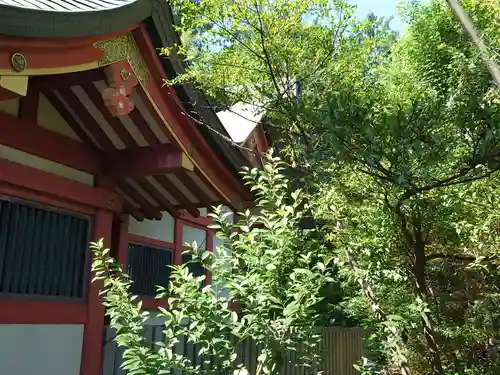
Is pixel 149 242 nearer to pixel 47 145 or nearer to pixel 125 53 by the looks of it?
pixel 47 145

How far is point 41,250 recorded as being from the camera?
3783 millimetres

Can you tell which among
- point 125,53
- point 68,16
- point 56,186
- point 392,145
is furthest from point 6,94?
point 392,145

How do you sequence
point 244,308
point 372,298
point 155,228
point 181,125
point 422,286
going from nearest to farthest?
point 244,308 → point 422,286 → point 181,125 → point 372,298 → point 155,228

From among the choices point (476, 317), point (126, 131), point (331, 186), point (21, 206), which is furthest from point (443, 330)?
point (21, 206)

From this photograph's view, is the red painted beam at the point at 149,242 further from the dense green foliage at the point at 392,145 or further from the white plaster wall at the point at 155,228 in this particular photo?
the dense green foliage at the point at 392,145

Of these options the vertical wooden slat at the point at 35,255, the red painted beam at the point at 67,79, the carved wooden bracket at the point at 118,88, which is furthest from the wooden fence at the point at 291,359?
the red painted beam at the point at 67,79

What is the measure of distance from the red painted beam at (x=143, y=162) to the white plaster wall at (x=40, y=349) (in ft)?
4.45

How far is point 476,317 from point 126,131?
5294 millimetres

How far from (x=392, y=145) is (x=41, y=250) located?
9.33 ft

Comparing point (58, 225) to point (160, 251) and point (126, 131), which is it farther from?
point (160, 251)

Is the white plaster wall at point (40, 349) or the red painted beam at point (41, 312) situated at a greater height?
the red painted beam at point (41, 312)

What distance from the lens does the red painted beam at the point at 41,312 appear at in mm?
3367

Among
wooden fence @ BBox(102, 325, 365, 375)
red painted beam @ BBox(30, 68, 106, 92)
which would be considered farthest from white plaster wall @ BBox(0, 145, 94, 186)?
wooden fence @ BBox(102, 325, 365, 375)

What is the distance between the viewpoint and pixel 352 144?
2.56 meters
